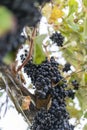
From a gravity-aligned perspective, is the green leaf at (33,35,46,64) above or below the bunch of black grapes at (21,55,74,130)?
below

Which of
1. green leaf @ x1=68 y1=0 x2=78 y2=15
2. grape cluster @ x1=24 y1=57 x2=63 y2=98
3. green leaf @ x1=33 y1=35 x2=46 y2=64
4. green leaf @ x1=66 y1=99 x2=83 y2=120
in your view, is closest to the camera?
green leaf @ x1=33 y1=35 x2=46 y2=64

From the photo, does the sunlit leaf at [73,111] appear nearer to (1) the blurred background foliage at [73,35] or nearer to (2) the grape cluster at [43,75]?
(1) the blurred background foliage at [73,35]

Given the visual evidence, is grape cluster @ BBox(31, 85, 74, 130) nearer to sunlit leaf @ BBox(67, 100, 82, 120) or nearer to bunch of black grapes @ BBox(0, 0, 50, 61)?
sunlit leaf @ BBox(67, 100, 82, 120)

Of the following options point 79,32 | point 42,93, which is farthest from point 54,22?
point 42,93

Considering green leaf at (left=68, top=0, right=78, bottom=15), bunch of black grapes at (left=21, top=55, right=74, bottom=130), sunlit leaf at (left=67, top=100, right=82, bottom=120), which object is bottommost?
bunch of black grapes at (left=21, top=55, right=74, bottom=130)

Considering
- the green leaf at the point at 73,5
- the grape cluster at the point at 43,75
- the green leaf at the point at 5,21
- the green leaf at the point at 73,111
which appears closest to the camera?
the green leaf at the point at 5,21

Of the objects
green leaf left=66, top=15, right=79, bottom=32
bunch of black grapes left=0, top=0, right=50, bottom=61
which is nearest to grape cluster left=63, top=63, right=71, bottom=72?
green leaf left=66, top=15, right=79, bottom=32

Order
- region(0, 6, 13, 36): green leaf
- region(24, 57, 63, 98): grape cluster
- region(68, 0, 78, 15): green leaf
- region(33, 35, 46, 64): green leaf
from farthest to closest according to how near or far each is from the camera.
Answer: region(68, 0, 78, 15): green leaf < region(24, 57, 63, 98): grape cluster < region(33, 35, 46, 64): green leaf < region(0, 6, 13, 36): green leaf

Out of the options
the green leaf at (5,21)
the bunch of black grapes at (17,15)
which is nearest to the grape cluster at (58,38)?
the bunch of black grapes at (17,15)
